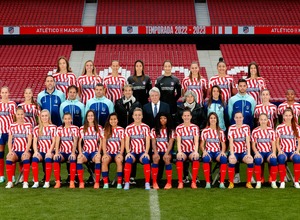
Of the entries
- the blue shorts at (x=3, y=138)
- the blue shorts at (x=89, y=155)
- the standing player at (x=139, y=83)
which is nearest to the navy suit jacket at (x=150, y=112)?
the standing player at (x=139, y=83)

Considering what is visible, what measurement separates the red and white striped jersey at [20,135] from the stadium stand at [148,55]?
16390 millimetres

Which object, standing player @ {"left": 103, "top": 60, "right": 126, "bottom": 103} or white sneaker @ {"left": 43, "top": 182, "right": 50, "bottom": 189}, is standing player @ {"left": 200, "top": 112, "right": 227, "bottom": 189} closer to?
standing player @ {"left": 103, "top": 60, "right": 126, "bottom": 103}

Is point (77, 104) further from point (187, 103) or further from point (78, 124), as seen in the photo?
point (187, 103)

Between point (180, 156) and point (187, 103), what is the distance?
97 centimetres

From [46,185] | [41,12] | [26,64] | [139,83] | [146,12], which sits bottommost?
[46,185]

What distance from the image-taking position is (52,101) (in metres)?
10.1

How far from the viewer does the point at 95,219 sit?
23.4 feet

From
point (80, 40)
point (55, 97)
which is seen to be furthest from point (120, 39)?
point (55, 97)

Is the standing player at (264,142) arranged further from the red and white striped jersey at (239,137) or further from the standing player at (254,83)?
the standing player at (254,83)

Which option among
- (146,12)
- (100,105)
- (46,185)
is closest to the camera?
(46,185)

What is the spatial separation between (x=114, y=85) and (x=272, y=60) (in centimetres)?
1768

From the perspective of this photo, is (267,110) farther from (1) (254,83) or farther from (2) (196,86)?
(2) (196,86)

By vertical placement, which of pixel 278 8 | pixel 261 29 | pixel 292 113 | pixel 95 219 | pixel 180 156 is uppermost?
pixel 278 8

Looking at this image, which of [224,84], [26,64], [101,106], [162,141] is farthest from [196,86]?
[26,64]
